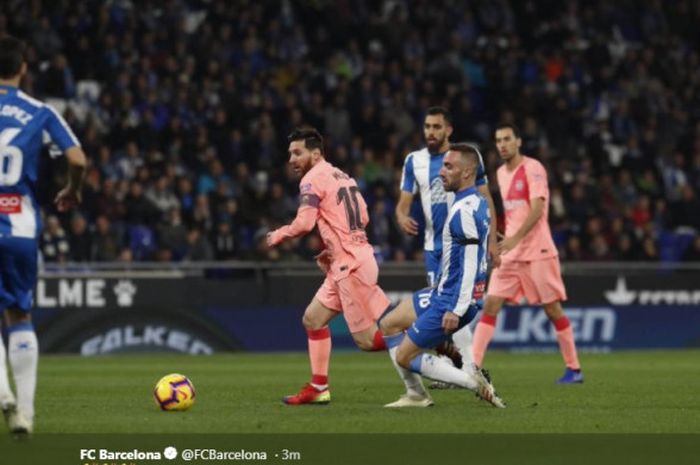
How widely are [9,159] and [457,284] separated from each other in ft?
11.1

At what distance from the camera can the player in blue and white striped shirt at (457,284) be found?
10961 millimetres

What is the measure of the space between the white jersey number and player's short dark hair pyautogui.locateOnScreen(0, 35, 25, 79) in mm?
354

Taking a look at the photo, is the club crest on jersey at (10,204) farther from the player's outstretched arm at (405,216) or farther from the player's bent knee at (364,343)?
the player's outstretched arm at (405,216)

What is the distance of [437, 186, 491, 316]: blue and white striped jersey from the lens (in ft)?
36.0

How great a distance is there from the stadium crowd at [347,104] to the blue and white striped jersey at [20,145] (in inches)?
479

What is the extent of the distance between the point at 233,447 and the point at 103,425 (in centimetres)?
169

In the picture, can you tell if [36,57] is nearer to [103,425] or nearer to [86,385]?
[86,385]

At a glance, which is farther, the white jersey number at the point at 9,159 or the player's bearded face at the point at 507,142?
the player's bearded face at the point at 507,142

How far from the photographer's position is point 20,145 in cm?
934

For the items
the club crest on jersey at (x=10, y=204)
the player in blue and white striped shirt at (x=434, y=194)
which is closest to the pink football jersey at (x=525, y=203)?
the player in blue and white striped shirt at (x=434, y=194)

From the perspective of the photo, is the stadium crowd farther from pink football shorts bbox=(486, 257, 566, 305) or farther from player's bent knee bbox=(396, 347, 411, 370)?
player's bent knee bbox=(396, 347, 411, 370)

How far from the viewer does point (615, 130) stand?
94.6ft

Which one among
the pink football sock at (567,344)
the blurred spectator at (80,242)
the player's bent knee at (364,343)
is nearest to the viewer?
the player's bent knee at (364,343)

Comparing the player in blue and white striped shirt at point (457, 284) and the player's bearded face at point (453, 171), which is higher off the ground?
the player's bearded face at point (453, 171)
